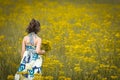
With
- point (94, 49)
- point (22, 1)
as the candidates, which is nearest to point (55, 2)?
point (22, 1)

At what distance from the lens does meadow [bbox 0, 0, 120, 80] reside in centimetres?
805

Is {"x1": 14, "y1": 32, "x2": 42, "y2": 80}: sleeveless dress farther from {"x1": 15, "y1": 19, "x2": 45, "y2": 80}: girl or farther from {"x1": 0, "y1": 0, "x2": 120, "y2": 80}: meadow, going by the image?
{"x1": 0, "y1": 0, "x2": 120, "y2": 80}: meadow

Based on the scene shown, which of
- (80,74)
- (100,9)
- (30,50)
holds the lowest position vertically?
(80,74)

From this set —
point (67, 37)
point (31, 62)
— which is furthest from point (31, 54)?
point (67, 37)

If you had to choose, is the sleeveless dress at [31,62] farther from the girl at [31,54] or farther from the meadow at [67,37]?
the meadow at [67,37]

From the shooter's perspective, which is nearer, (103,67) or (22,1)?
(103,67)

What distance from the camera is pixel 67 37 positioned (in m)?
11.4

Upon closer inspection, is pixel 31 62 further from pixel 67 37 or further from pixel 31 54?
pixel 67 37

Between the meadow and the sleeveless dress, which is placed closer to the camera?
the sleeveless dress

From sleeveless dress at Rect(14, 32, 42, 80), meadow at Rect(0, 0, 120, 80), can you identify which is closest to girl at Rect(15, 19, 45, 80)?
sleeveless dress at Rect(14, 32, 42, 80)

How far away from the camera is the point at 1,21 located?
45.7ft

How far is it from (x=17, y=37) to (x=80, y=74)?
346 cm

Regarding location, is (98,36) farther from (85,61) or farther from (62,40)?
(85,61)

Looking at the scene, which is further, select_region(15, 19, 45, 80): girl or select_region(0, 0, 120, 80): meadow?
select_region(0, 0, 120, 80): meadow
